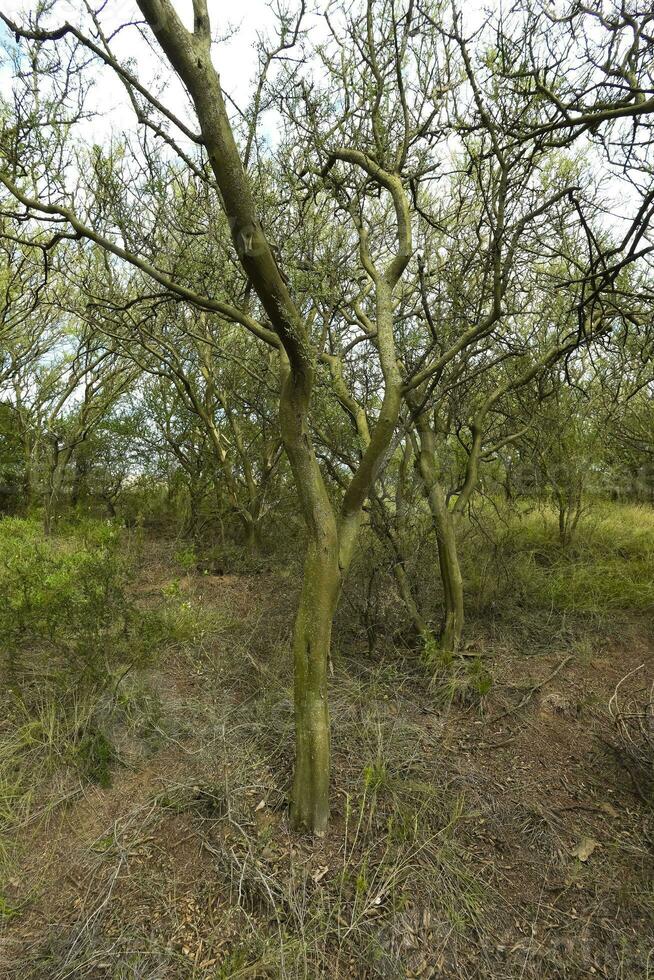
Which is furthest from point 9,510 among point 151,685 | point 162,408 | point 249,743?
point 249,743

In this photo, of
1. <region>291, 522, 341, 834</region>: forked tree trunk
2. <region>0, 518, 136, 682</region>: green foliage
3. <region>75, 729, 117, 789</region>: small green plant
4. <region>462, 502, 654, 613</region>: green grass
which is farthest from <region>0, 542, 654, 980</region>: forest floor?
<region>462, 502, 654, 613</region>: green grass

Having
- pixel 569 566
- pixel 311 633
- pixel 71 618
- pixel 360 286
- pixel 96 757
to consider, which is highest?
pixel 360 286

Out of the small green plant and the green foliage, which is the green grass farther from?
the small green plant

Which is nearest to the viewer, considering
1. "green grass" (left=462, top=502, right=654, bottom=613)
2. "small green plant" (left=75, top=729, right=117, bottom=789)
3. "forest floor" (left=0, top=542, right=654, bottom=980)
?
"forest floor" (left=0, top=542, right=654, bottom=980)

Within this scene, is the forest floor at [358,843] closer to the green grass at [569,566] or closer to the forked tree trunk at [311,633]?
the forked tree trunk at [311,633]

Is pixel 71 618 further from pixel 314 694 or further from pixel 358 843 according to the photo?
pixel 358 843

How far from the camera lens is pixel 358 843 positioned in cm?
286

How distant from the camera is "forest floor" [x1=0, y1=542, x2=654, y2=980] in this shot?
2.42m

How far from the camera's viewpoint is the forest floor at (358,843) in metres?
2.42

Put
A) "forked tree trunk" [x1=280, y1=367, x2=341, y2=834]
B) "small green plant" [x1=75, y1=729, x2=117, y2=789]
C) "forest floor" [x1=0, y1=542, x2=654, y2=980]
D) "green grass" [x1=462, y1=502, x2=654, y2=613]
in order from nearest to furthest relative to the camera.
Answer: "forest floor" [x1=0, y1=542, x2=654, y2=980] → "forked tree trunk" [x1=280, y1=367, x2=341, y2=834] → "small green plant" [x1=75, y1=729, x2=117, y2=789] → "green grass" [x1=462, y1=502, x2=654, y2=613]

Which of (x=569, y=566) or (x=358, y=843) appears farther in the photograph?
(x=569, y=566)

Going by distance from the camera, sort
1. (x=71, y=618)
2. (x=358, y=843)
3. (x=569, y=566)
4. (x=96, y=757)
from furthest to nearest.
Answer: (x=569, y=566) < (x=71, y=618) < (x=96, y=757) < (x=358, y=843)

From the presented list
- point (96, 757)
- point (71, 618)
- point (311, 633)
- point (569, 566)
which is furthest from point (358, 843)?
point (569, 566)

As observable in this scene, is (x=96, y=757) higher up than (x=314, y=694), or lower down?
lower down
